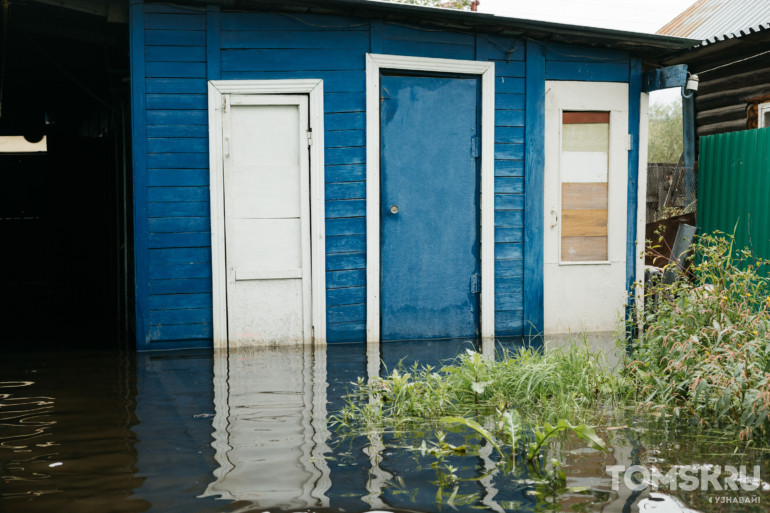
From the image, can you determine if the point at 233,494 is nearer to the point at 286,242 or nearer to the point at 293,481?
the point at 293,481

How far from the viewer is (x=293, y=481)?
347 cm

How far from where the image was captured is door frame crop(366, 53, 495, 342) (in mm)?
7445

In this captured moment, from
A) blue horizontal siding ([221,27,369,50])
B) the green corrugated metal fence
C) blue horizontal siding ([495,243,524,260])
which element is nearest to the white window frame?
the green corrugated metal fence

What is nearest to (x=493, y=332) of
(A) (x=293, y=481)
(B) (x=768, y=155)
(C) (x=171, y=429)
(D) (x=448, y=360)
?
(D) (x=448, y=360)

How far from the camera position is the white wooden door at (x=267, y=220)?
23.7 ft

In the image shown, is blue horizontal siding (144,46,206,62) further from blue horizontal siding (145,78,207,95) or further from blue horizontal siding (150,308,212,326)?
blue horizontal siding (150,308,212,326)

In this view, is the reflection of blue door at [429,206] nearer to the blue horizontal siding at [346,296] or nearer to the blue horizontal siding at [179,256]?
the blue horizontal siding at [346,296]

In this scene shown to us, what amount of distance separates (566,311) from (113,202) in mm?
5828

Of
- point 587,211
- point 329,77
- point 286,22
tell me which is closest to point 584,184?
point 587,211

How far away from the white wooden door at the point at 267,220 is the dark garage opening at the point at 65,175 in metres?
1.45

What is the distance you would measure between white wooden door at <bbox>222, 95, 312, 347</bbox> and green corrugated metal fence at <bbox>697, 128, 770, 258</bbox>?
433 centimetres

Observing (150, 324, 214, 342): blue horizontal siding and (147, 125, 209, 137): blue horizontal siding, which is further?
(150, 324, 214, 342): blue horizontal siding

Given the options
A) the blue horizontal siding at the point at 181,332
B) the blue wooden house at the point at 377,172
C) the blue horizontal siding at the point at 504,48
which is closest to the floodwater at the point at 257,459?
the blue horizontal siding at the point at 181,332
